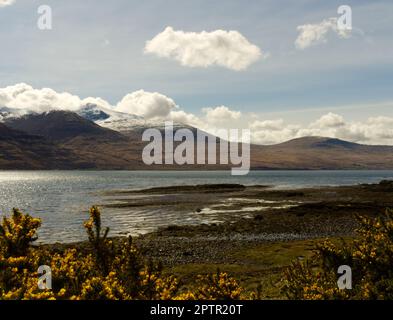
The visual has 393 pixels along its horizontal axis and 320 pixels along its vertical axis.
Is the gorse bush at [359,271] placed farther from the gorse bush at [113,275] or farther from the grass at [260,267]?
the grass at [260,267]

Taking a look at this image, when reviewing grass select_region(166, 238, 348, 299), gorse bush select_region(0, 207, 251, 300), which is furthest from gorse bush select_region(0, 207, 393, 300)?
grass select_region(166, 238, 348, 299)

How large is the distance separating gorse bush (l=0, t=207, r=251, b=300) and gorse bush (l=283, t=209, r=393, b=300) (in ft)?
9.42

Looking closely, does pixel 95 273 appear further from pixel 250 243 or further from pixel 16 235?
pixel 250 243

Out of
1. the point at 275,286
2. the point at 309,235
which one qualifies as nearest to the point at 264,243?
the point at 309,235

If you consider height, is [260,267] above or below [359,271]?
below

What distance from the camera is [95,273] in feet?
33.1

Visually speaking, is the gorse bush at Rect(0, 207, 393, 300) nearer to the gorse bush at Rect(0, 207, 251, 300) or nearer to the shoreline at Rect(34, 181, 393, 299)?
the gorse bush at Rect(0, 207, 251, 300)

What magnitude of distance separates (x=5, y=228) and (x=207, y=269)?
2089 cm

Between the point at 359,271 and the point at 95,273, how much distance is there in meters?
10.0

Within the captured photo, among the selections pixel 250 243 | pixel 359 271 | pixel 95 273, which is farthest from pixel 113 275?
pixel 250 243

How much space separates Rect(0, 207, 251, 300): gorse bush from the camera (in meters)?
8.23

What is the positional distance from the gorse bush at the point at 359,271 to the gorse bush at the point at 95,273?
2872mm
